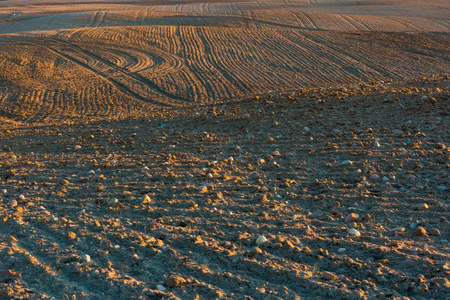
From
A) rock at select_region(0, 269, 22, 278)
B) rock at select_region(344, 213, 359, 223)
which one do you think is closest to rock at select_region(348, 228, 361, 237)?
rock at select_region(344, 213, 359, 223)

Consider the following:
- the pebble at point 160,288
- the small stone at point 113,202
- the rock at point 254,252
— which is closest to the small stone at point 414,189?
the rock at point 254,252

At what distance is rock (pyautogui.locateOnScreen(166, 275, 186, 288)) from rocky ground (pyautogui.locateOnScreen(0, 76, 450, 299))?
0.13ft

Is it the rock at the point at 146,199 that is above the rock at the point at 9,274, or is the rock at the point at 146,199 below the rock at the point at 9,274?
above

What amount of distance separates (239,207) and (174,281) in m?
1.87

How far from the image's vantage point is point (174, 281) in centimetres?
409

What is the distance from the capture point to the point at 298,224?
5254 mm

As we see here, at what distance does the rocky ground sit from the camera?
4.16 meters

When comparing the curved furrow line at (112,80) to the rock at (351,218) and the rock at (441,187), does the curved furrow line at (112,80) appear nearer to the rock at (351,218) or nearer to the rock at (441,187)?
the rock at (441,187)

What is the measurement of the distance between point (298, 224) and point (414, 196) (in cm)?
183

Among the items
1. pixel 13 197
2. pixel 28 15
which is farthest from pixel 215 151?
pixel 28 15

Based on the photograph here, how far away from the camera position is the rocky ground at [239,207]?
4.16 m

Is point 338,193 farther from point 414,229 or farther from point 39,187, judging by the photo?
point 39,187

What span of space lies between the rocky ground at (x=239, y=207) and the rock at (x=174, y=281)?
0.04 meters

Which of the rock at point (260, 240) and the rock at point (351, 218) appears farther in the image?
the rock at point (351, 218)
